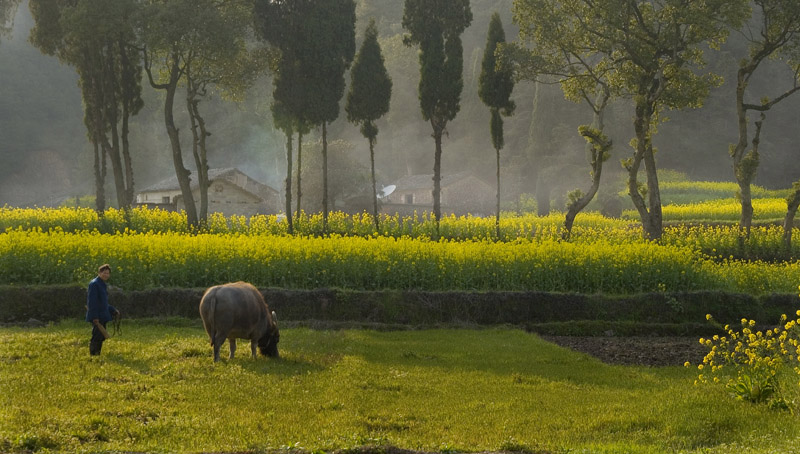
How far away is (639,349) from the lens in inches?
752

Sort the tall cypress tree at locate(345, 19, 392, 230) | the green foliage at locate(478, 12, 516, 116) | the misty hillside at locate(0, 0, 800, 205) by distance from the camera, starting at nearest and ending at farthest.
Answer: the green foliage at locate(478, 12, 516, 116), the tall cypress tree at locate(345, 19, 392, 230), the misty hillside at locate(0, 0, 800, 205)

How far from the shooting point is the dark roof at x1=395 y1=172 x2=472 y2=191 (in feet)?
259

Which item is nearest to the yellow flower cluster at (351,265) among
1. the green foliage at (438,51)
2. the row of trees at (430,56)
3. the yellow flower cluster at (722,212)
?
the row of trees at (430,56)

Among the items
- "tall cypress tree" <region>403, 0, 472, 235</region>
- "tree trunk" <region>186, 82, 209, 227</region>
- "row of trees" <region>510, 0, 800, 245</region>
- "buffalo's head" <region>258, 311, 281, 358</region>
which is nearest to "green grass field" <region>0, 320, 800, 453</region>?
"buffalo's head" <region>258, 311, 281, 358</region>

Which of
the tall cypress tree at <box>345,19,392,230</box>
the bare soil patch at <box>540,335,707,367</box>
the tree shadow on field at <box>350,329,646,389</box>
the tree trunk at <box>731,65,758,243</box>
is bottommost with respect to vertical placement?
the bare soil patch at <box>540,335,707,367</box>

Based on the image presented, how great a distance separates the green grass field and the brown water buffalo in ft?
1.51

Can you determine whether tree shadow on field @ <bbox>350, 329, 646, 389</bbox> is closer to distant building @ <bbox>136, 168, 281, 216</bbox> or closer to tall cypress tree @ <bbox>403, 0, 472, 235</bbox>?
tall cypress tree @ <bbox>403, 0, 472, 235</bbox>

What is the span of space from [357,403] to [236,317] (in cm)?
401

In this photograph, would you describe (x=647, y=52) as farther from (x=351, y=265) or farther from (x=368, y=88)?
(x=351, y=265)

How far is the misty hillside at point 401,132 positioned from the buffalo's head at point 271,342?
55.1 meters

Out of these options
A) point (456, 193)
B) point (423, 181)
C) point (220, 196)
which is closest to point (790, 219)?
point (220, 196)

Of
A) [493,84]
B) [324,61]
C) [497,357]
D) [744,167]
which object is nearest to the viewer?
[497,357]

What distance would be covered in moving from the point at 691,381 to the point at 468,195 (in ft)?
215

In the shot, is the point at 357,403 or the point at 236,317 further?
the point at 236,317
